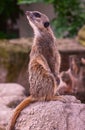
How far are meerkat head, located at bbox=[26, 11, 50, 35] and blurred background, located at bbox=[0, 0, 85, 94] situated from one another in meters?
4.20

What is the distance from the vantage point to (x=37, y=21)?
4738mm

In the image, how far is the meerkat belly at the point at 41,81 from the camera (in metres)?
4.52

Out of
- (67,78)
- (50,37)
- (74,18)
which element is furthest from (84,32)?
(50,37)

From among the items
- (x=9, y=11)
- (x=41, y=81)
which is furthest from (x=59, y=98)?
(x=9, y=11)

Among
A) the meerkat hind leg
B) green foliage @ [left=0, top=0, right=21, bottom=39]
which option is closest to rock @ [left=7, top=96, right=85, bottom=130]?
the meerkat hind leg

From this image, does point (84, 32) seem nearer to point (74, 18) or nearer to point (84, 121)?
point (74, 18)

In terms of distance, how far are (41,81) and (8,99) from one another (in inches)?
56.7

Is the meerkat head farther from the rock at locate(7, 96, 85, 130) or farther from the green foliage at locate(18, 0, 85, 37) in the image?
the green foliage at locate(18, 0, 85, 37)

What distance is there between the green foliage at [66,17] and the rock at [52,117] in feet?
21.8

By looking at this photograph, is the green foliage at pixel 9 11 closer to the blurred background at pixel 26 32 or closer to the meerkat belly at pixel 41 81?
the blurred background at pixel 26 32

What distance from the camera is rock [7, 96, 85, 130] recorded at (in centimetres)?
438

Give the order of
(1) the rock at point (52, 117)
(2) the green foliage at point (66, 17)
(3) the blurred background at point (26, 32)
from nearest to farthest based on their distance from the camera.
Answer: (1) the rock at point (52, 117) < (3) the blurred background at point (26, 32) < (2) the green foliage at point (66, 17)

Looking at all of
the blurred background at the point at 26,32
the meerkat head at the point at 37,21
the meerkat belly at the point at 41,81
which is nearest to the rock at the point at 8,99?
the meerkat belly at the point at 41,81

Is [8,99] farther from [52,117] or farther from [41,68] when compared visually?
[52,117]
